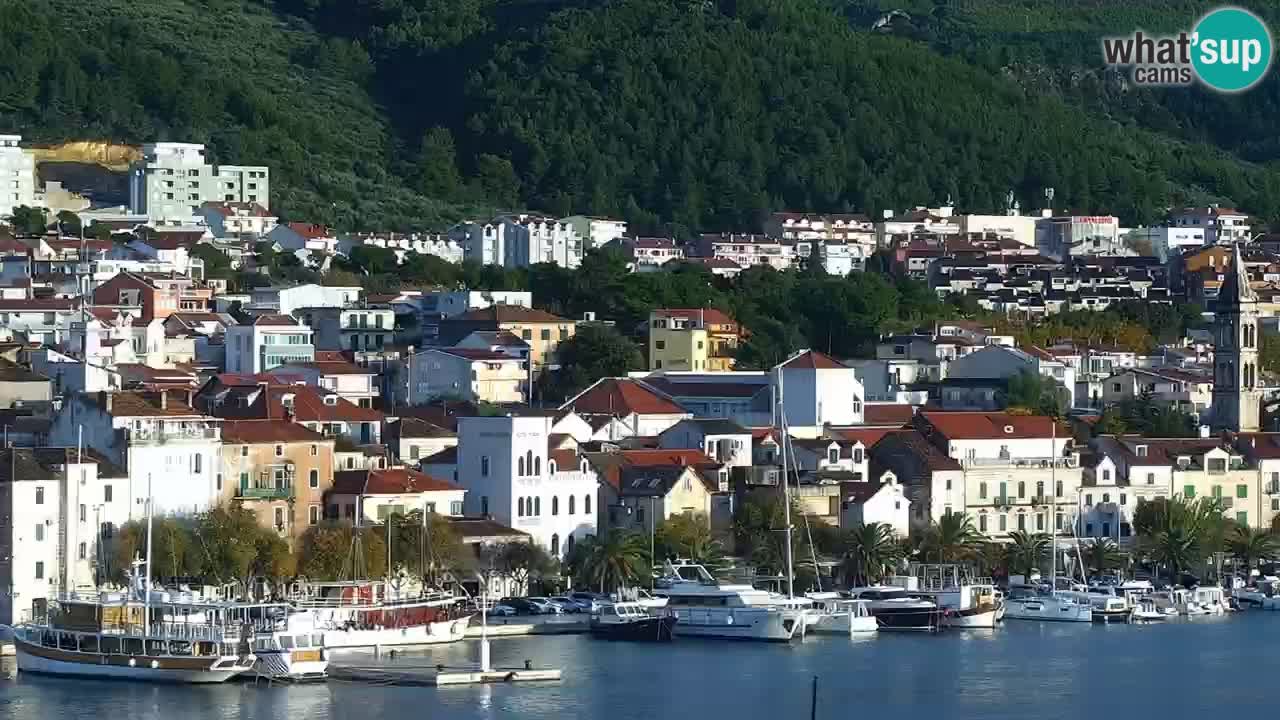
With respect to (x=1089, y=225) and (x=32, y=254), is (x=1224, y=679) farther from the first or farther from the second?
(x=1089, y=225)

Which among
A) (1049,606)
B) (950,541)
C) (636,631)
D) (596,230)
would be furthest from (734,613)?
(596,230)

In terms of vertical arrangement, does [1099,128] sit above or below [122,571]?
above

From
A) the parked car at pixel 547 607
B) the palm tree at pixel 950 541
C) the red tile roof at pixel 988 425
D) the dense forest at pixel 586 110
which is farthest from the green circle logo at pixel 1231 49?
the parked car at pixel 547 607

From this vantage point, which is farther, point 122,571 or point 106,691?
point 122,571

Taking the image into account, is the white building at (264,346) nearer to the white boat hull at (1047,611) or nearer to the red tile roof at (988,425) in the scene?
the red tile roof at (988,425)

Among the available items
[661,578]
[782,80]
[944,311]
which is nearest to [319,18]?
[782,80]

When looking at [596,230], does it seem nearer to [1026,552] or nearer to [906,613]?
[1026,552]
